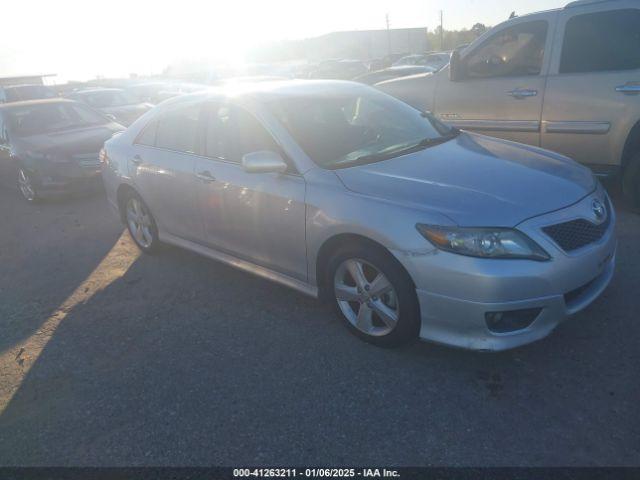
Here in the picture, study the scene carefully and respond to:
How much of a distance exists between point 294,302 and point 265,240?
58 centimetres

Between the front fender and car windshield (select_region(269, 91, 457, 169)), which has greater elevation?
car windshield (select_region(269, 91, 457, 169))

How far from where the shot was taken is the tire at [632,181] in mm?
4727

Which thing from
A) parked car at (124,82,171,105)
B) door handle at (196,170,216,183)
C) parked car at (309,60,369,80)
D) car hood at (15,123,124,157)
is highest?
door handle at (196,170,216,183)

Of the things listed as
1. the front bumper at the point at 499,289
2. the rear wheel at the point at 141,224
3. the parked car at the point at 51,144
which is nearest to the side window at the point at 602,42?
the front bumper at the point at 499,289

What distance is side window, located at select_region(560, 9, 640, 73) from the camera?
4703mm

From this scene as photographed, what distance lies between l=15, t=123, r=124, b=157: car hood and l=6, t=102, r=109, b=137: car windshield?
24 centimetres

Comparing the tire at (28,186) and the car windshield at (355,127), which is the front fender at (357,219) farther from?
the tire at (28,186)

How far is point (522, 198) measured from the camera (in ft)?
9.23

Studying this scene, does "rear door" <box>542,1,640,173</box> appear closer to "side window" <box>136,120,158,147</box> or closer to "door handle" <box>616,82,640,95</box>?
"door handle" <box>616,82,640,95</box>

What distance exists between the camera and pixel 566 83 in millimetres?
4969

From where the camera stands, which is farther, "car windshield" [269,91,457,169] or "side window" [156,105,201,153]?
"side window" [156,105,201,153]

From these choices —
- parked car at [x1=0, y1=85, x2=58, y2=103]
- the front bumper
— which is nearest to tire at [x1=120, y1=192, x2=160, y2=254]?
the front bumper

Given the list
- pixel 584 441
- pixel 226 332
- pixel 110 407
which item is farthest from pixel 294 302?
pixel 584 441

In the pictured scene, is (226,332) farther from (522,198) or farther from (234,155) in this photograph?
(522,198)
